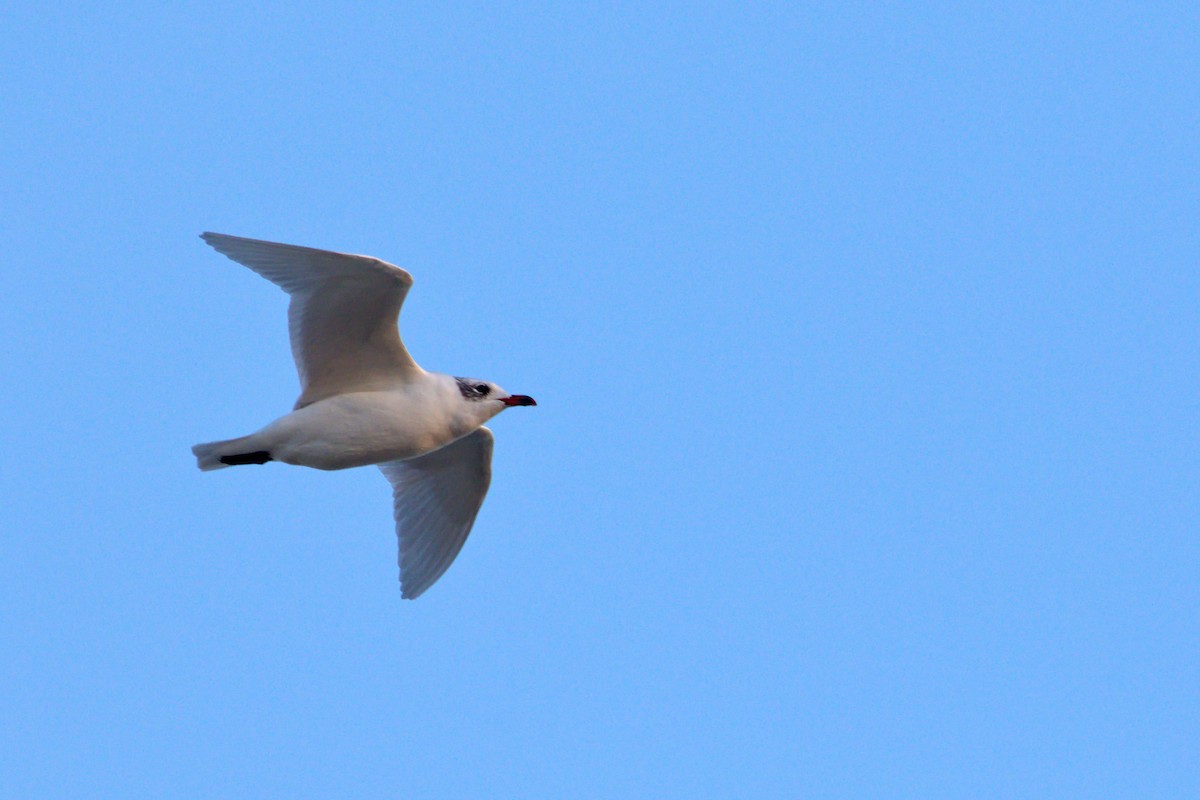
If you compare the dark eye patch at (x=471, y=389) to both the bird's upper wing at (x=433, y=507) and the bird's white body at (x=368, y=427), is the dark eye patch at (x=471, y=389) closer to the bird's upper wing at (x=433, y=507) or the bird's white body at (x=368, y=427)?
the bird's white body at (x=368, y=427)

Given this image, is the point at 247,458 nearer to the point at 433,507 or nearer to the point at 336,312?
the point at 336,312

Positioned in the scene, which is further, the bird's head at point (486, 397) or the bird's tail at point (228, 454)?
the bird's head at point (486, 397)

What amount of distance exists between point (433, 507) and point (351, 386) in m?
2.08

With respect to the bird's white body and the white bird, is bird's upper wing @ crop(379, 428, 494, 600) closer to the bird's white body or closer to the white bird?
the white bird

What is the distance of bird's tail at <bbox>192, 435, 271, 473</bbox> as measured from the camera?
45.9 feet

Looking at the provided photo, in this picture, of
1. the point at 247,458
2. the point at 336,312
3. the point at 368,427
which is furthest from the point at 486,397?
the point at 247,458

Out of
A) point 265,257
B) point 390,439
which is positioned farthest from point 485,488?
point 265,257

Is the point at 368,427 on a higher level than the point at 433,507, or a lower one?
higher

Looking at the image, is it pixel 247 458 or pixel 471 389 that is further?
pixel 471 389

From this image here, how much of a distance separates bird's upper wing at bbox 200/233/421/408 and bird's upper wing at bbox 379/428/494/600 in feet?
5.21

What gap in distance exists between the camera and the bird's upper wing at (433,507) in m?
15.8

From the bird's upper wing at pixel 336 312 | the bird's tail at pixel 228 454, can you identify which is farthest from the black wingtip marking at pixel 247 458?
the bird's upper wing at pixel 336 312

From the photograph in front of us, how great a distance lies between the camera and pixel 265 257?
13.5m

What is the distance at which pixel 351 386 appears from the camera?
47.2 feet
